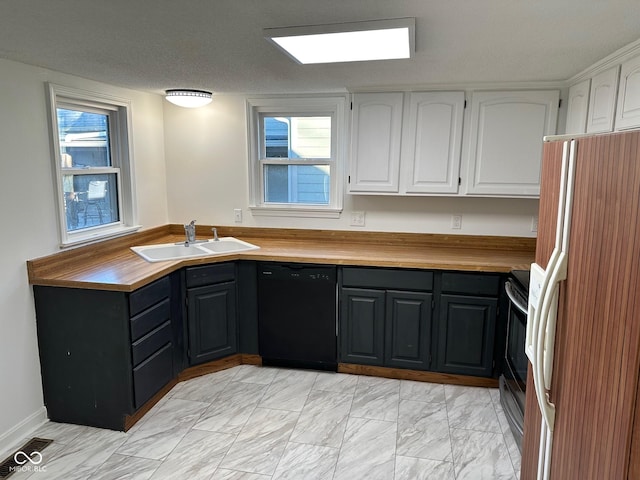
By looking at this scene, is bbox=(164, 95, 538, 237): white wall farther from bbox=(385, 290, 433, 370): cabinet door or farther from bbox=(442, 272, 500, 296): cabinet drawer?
bbox=(385, 290, 433, 370): cabinet door

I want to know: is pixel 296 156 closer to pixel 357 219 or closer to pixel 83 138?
pixel 357 219

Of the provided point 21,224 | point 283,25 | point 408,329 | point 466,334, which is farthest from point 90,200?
point 466,334

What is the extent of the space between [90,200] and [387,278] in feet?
7.20

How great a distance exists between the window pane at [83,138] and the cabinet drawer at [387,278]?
1.97 meters

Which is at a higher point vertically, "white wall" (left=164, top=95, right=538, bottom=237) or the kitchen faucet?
"white wall" (left=164, top=95, right=538, bottom=237)

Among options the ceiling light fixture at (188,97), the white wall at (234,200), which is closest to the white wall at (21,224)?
the ceiling light fixture at (188,97)

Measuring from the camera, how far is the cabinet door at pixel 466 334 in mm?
3006

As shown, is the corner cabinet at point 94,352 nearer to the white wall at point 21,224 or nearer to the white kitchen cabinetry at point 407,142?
the white wall at point 21,224

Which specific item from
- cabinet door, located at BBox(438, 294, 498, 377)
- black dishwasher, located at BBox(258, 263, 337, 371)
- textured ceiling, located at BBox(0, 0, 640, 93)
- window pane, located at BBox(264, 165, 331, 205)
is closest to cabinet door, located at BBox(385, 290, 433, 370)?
cabinet door, located at BBox(438, 294, 498, 377)

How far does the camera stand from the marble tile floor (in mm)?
2273

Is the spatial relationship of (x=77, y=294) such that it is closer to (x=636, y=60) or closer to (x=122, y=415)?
(x=122, y=415)

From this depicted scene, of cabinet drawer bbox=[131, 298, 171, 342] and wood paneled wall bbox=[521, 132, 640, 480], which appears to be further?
cabinet drawer bbox=[131, 298, 171, 342]

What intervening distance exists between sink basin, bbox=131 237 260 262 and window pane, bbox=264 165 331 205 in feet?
1.74

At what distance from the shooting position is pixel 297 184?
381cm
